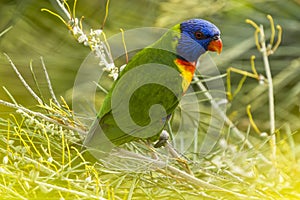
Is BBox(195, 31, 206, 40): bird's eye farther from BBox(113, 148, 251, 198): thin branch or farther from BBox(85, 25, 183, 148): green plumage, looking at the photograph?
BBox(113, 148, 251, 198): thin branch

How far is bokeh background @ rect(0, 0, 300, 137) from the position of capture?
2.11 meters

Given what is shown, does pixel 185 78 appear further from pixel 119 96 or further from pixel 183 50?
pixel 119 96

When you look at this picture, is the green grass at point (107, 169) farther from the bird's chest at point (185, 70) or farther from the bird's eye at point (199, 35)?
the bird's eye at point (199, 35)

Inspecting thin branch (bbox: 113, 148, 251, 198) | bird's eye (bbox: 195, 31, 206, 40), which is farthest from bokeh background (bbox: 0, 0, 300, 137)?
thin branch (bbox: 113, 148, 251, 198)

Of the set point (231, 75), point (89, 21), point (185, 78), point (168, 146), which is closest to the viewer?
point (168, 146)

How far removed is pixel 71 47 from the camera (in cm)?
219

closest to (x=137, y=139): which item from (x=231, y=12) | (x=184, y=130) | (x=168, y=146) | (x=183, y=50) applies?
(x=168, y=146)

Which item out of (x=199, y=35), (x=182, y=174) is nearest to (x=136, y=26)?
(x=199, y=35)

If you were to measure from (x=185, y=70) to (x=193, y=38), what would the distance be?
87mm

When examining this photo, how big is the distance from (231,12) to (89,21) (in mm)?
481

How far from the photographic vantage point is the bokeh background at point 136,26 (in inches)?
→ 82.9

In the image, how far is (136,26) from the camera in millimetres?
2121

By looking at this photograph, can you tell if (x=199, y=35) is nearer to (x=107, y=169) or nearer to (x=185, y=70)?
(x=185, y=70)

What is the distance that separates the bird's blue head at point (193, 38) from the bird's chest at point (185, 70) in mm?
15
